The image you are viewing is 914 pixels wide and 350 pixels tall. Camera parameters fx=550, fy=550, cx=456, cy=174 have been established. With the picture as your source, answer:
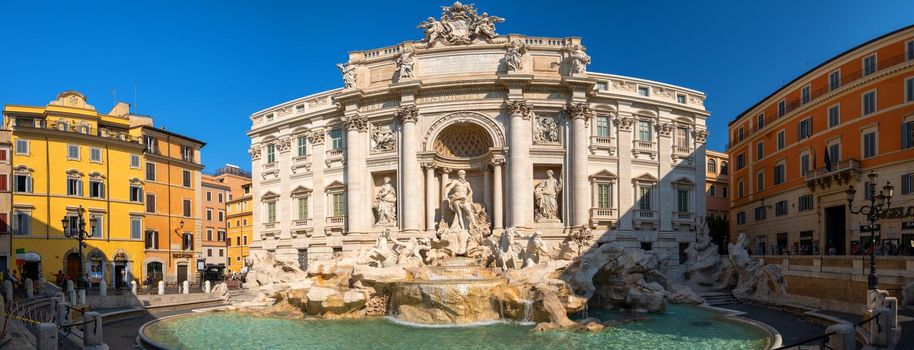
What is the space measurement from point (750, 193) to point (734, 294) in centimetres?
1894

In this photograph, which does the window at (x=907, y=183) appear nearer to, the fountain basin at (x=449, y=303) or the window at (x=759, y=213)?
the window at (x=759, y=213)

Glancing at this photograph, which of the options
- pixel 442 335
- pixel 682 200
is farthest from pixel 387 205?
pixel 682 200

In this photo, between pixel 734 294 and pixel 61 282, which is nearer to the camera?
pixel 734 294

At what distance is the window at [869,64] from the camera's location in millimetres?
28608

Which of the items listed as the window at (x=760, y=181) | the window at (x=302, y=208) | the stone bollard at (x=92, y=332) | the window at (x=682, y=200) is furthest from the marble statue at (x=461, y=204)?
the window at (x=760, y=181)

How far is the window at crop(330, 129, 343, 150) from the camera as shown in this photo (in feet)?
109

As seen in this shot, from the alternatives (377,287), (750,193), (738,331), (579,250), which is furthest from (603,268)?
(750,193)

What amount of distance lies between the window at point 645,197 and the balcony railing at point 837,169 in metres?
9.61

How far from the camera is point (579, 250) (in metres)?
26.0

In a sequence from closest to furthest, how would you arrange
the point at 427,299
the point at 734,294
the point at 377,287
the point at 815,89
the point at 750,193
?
the point at 427,299, the point at 377,287, the point at 734,294, the point at 815,89, the point at 750,193

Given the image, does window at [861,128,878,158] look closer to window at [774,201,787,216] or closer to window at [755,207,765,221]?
window at [774,201,787,216]

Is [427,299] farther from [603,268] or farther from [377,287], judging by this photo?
[603,268]

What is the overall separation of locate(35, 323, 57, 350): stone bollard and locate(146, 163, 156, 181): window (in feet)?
106

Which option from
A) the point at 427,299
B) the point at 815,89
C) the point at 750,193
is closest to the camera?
the point at 427,299
